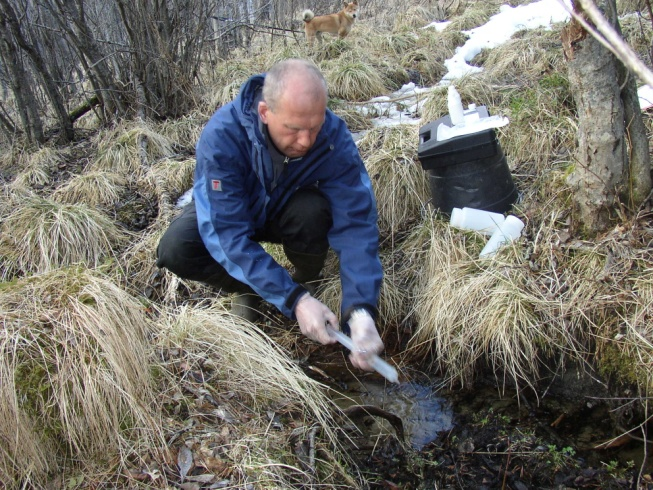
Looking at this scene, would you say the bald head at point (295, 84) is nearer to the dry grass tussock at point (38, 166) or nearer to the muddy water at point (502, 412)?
the muddy water at point (502, 412)

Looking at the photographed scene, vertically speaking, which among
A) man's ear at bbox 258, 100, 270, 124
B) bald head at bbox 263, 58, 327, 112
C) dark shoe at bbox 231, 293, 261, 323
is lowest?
dark shoe at bbox 231, 293, 261, 323

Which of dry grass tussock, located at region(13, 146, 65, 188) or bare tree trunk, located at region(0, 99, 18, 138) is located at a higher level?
bare tree trunk, located at region(0, 99, 18, 138)

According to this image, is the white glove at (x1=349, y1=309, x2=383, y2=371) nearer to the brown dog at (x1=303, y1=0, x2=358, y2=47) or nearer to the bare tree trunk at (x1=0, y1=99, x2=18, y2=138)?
the bare tree trunk at (x1=0, y1=99, x2=18, y2=138)

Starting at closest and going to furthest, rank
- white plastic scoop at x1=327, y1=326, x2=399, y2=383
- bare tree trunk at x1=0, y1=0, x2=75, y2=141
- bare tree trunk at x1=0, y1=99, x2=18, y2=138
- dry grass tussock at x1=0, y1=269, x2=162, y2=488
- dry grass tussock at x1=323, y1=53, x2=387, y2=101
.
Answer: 1. dry grass tussock at x1=0, y1=269, x2=162, y2=488
2. white plastic scoop at x1=327, y1=326, x2=399, y2=383
3. bare tree trunk at x1=0, y1=0, x2=75, y2=141
4. dry grass tussock at x1=323, y1=53, x2=387, y2=101
5. bare tree trunk at x1=0, y1=99, x2=18, y2=138

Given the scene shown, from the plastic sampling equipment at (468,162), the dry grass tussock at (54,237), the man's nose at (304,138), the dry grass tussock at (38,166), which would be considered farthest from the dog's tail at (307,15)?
the man's nose at (304,138)

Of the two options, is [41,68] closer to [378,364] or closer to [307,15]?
[307,15]

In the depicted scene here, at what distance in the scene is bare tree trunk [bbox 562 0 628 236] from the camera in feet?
7.72

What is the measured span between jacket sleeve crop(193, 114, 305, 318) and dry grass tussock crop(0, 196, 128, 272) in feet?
5.14

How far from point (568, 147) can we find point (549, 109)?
449 millimetres

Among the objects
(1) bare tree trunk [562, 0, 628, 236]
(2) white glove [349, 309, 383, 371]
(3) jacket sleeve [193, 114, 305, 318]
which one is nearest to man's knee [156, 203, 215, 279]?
(3) jacket sleeve [193, 114, 305, 318]

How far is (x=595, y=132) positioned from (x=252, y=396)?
1.95 metres

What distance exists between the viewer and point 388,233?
3.49m

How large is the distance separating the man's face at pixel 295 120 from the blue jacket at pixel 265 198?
0.10 m

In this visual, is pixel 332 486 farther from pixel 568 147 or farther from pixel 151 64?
pixel 151 64
